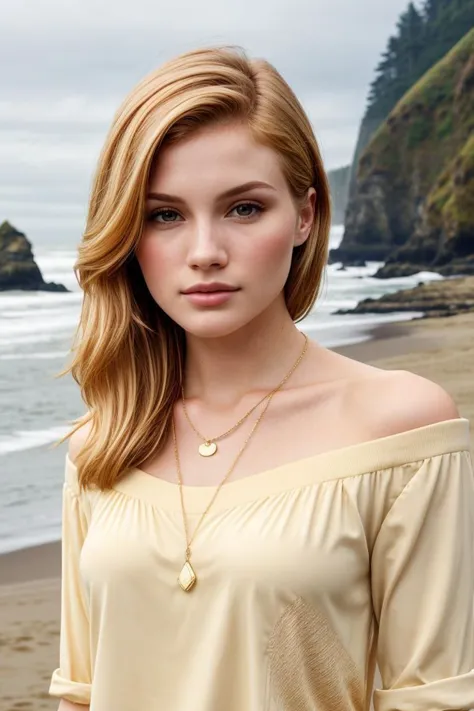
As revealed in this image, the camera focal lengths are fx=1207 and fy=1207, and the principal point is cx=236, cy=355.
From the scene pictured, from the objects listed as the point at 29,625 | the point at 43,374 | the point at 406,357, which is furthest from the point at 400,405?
the point at 43,374

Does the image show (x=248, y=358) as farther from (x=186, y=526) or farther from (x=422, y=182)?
(x=422, y=182)

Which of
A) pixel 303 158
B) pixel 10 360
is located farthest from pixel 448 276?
pixel 303 158

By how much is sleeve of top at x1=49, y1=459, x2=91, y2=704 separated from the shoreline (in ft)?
10.6

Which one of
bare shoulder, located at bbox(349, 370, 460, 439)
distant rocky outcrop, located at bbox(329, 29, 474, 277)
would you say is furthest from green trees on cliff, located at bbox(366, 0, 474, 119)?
bare shoulder, located at bbox(349, 370, 460, 439)

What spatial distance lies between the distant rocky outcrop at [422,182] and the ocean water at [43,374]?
0.59 m

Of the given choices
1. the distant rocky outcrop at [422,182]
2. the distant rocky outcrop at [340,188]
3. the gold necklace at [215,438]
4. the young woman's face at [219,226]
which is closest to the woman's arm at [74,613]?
the gold necklace at [215,438]

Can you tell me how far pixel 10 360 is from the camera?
10086mm

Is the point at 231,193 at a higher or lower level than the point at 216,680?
higher

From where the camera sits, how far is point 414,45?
55.9 feet

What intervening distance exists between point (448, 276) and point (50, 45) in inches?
264

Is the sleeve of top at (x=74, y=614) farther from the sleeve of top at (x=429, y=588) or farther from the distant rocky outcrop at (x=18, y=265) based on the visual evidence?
the distant rocky outcrop at (x=18, y=265)

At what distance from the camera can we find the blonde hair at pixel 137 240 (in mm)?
1483

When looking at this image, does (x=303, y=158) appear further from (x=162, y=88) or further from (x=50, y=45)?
(x=50, y=45)

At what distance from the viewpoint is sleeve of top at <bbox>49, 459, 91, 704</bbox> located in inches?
67.1
